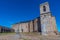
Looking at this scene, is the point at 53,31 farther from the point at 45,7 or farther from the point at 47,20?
the point at 45,7

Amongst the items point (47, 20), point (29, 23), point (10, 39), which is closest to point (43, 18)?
point (47, 20)

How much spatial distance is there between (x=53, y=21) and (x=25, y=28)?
11362mm

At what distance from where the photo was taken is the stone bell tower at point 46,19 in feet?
95.2

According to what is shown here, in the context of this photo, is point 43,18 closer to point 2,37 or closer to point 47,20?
point 47,20

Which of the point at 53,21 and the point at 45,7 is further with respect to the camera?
the point at 45,7

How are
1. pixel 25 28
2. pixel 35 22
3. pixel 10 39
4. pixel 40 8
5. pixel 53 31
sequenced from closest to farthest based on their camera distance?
pixel 10 39 → pixel 53 31 → pixel 40 8 → pixel 35 22 → pixel 25 28

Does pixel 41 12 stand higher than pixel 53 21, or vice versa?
pixel 41 12

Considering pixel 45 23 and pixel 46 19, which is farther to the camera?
pixel 46 19

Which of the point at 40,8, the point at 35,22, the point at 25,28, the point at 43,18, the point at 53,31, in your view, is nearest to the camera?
the point at 53,31

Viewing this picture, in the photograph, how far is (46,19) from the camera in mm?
30078

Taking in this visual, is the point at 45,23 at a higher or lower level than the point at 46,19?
lower

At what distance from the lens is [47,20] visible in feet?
98.0

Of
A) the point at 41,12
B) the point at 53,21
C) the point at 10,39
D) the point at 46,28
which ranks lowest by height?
the point at 10,39

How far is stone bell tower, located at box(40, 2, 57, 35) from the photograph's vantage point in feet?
95.2
